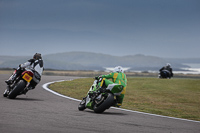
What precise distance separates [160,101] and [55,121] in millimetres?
10937

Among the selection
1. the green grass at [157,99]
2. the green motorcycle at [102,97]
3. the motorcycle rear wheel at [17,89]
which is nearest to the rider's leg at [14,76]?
the motorcycle rear wheel at [17,89]

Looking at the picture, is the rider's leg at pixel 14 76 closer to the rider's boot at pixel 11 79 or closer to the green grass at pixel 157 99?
the rider's boot at pixel 11 79

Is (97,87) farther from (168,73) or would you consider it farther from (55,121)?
(168,73)

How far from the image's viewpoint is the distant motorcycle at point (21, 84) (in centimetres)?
1412

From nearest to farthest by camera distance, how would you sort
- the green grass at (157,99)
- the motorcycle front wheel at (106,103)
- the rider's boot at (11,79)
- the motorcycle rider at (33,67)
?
1. the motorcycle front wheel at (106,103)
2. the rider's boot at (11,79)
3. the motorcycle rider at (33,67)
4. the green grass at (157,99)

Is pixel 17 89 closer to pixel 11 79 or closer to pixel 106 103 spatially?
pixel 11 79

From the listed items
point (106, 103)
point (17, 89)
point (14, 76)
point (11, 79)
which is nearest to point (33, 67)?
point (14, 76)

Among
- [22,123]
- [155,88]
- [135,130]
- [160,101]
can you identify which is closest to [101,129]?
[135,130]

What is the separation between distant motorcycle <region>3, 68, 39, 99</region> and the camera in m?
14.1

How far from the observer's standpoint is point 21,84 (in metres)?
14.1

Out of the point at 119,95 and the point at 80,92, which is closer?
the point at 119,95

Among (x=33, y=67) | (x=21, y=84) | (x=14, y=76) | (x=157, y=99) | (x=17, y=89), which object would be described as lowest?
(x=157, y=99)

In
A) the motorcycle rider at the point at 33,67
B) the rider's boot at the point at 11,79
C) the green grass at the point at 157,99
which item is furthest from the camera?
the green grass at the point at 157,99

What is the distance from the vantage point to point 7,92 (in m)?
14.8
